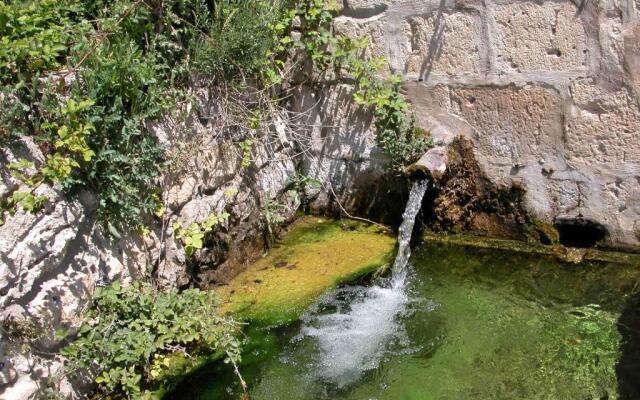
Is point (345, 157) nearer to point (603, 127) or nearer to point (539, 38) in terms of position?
point (539, 38)

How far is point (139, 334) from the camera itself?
3.05m

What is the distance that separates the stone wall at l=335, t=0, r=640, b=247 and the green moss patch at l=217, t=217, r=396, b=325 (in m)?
0.80

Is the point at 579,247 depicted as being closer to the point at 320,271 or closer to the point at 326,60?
the point at 320,271

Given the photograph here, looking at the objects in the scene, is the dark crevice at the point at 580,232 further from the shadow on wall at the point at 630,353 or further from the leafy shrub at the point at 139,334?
the leafy shrub at the point at 139,334

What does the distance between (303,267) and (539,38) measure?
176 centimetres

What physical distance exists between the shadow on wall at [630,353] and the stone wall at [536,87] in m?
0.51

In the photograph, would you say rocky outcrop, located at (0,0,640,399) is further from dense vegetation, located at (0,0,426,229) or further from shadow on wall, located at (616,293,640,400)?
shadow on wall, located at (616,293,640,400)

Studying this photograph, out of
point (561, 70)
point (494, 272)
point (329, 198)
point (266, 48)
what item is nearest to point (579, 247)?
point (494, 272)

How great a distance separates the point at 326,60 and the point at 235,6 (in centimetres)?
68

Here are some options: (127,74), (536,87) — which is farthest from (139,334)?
(536,87)

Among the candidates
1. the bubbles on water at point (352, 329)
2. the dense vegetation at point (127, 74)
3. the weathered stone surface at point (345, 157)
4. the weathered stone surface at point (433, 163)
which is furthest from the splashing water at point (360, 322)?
the dense vegetation at point (127, 74)

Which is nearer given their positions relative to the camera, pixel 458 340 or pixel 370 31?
pixel 458 340

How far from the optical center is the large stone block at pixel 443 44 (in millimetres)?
3811

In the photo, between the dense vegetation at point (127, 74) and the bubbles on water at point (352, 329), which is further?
the bubbles on water at point (352, 329)
